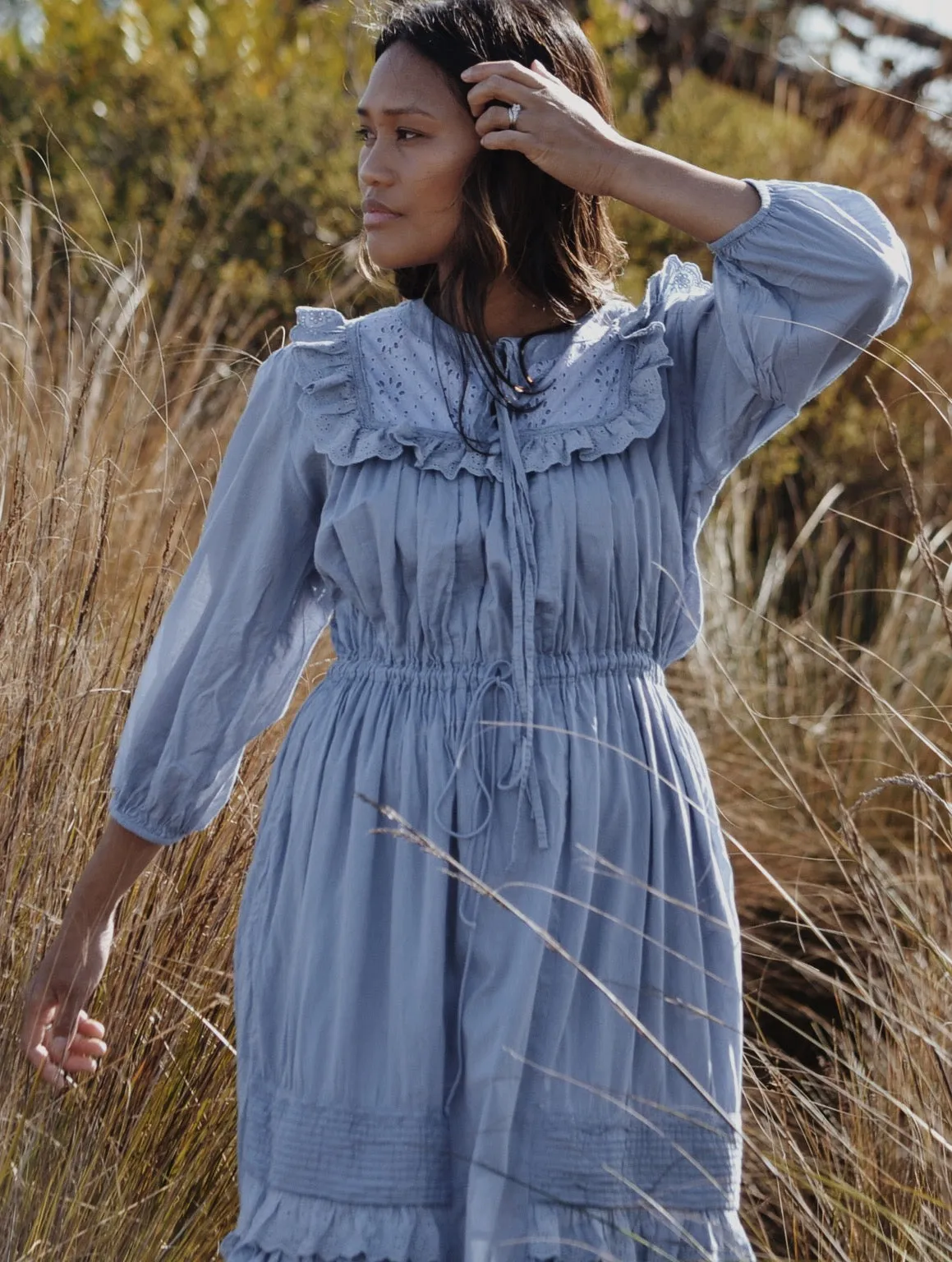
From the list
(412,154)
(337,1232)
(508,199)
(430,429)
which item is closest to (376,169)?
(412,154)

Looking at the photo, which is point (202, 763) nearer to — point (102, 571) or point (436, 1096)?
point (436, 1096)

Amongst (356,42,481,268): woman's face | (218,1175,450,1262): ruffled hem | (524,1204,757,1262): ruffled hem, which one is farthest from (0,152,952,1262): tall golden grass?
(356,42,481,268): woman's face

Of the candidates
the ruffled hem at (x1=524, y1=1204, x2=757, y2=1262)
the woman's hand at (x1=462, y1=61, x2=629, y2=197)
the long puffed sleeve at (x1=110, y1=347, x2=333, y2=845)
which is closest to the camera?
the ruffled hem at (x1=524, y1=1204, x2=757, y2=1262)

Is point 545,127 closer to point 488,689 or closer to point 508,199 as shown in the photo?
point 508,199

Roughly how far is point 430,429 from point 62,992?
838 millimetres

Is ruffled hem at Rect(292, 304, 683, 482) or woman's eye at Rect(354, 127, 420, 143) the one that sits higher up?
woman's eye at Rect(354, 127, 420, 143)

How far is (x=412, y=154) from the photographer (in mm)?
1922

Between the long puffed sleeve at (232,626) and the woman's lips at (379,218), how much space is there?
19 cm

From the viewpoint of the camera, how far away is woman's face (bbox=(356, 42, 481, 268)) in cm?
192

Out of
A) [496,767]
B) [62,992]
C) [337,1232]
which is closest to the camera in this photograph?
[337,1232]

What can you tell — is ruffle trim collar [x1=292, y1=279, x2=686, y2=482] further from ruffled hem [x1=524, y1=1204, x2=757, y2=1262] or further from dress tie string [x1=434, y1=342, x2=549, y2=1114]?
ruffled hem [x1=524, y1=1204, x2=757, y2=1262]

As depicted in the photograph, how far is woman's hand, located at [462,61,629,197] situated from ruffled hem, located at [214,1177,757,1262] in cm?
114

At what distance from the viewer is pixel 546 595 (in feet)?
5.95

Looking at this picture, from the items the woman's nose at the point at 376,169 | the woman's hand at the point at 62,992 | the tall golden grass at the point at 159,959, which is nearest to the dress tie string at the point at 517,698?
the tall golden grass at the point at 159,959
